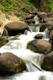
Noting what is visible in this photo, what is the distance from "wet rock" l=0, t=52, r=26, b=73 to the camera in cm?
631

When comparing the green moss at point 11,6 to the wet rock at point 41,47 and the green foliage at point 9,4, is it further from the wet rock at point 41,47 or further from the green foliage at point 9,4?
the wet rock at point 41,47

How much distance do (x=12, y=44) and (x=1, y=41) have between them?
2.11ft

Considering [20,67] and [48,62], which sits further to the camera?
[48,62]

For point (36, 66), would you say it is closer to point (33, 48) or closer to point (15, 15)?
point (33, 48)

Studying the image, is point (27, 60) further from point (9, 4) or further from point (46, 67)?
point (9, 4)

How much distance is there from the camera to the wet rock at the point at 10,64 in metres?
6.31

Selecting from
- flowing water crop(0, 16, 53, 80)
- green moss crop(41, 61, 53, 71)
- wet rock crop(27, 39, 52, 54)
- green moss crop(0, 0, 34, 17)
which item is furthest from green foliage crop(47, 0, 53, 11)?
green moss crop(41, 61, 53, 71)

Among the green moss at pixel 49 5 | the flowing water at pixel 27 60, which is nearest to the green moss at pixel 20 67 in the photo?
the flowing water at pixel 27 60

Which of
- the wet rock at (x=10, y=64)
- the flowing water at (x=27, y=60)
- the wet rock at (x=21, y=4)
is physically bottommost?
the flowing water at (x=27, y=60)

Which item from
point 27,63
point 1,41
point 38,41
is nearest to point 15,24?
point 1,41

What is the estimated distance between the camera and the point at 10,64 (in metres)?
6.35

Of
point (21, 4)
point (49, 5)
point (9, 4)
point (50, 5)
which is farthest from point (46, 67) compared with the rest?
point (50, 5)

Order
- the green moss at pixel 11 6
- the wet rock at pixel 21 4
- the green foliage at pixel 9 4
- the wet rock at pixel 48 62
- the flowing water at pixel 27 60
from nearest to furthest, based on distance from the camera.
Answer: the flowing water at pixel 27 60 → the wet rock at pixel 48 62 → the green moss at pixel 11 6 → the green foliage at pixel 9 4 → the wet rock at pixel 21 4

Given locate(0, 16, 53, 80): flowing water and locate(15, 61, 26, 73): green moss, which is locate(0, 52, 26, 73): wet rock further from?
locate(0, 16, 53, 80): flowing water
